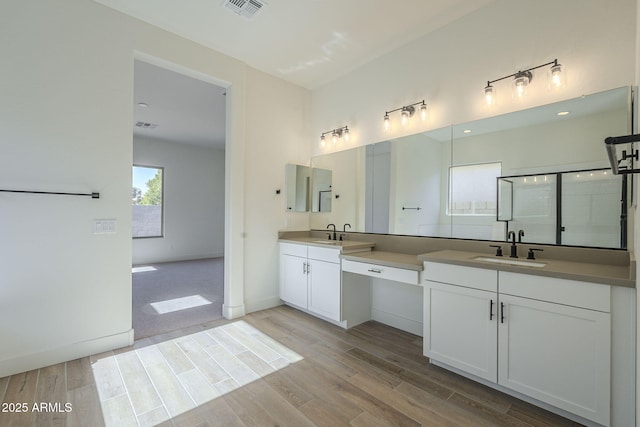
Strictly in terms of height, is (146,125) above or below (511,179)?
above

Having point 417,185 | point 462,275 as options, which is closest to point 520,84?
point 417,185

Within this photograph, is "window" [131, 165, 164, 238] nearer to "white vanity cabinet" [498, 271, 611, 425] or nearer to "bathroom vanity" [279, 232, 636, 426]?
"bathroom vanity" [279, 232, 636, 426]

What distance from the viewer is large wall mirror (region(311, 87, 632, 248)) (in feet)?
6.43

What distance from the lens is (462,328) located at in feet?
6.91

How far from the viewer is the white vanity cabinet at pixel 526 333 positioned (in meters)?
1.59

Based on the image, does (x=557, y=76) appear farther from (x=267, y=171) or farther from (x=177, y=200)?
(x=177, y=200)

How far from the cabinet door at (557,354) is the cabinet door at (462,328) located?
0.22 ft

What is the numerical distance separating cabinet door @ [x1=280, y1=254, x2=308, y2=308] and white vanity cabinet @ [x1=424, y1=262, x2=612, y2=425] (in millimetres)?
1591

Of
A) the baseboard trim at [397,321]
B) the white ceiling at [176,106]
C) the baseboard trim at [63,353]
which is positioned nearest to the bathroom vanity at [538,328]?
the baseboard trim at [397,321]

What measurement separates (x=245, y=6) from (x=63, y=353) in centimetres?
329

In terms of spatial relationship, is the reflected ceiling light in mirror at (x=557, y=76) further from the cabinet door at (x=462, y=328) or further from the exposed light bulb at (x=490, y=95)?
the cabinet door at (x=462, y=328)

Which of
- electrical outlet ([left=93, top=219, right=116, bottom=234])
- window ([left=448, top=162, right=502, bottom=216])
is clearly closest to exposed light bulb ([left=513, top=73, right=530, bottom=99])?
window ([left=448, top=162, right=502, bottom=216])

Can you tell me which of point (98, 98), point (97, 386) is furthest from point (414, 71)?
point (97, 386)

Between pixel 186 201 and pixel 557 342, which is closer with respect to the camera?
pixel 557 342
